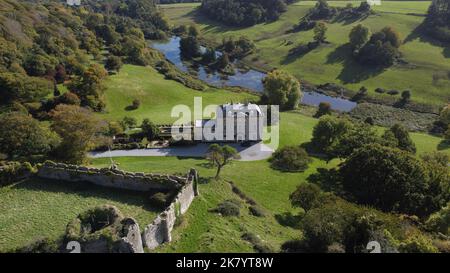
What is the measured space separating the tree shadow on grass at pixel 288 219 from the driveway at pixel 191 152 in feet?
55.7

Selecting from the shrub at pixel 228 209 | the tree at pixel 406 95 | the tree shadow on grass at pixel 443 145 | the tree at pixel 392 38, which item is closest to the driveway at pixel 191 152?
the shrub at pixel 228 209

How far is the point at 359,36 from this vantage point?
414 ft

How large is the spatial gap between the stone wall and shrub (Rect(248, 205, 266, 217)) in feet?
24.1

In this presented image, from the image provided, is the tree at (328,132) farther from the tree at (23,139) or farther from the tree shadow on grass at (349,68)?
the tree shadow on grass at (349,68)

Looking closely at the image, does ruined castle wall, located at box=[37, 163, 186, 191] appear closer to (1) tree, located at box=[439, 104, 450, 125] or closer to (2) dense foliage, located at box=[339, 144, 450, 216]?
(2) dense foliage, located at box=[339, 144, 450, 216]

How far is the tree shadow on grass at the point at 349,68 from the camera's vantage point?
11656cm

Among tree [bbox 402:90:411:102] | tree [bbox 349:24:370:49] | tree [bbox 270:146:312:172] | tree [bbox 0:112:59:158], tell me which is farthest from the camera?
tree [bbox 349:24:370:49]

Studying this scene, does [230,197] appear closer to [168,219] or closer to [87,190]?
[168,219]

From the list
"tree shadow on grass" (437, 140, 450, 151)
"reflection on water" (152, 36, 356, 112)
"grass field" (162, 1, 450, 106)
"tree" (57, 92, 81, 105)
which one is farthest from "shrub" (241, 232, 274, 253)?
"grass field" (162, 1, 450, 106)

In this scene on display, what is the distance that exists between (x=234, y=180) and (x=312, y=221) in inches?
712

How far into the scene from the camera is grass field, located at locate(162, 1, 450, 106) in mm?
110312

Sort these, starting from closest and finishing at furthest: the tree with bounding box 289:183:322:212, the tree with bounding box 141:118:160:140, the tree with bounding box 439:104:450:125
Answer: the tree with bounding box 289:183:322:212 → the tree with bounding box 141:118:160:140 → the tree with bounding box 439:104:450:125

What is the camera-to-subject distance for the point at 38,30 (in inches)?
4473

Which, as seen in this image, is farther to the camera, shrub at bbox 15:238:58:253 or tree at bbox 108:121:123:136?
tree at bbox 108:121:123:136
